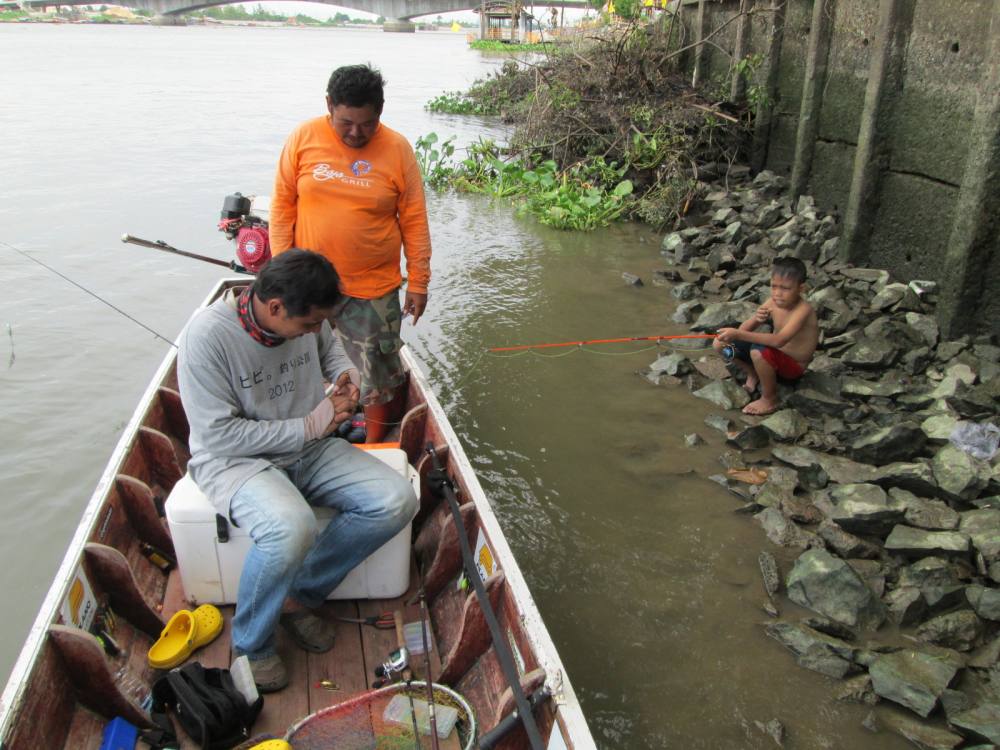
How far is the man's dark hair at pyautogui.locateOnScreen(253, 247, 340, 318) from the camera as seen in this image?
2609mm

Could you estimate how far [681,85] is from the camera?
1315 centimetres

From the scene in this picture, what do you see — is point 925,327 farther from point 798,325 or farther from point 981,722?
point 981,722

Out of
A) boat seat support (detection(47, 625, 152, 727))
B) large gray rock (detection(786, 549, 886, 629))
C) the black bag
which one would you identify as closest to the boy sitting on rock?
large gray rock (detection(786, 549, 886, 629))

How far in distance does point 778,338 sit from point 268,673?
14.4ft

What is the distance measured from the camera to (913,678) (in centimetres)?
358

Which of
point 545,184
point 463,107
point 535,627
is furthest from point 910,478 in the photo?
point 463,107

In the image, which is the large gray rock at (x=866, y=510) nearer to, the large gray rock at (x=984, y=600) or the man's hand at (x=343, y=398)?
the large gray rock at (x=984, y=600)

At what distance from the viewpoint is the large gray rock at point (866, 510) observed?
4.53m

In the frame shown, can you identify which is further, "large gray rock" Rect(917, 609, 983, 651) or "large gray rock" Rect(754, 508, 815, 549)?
"large gray rock" Rect(754, 508, 815, 549)

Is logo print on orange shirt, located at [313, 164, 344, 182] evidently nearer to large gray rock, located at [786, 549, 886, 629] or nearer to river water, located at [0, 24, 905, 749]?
river water, located at [0, 24, 905, 749]

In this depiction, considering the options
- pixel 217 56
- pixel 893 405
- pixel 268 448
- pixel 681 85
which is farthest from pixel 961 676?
pixel 217 56

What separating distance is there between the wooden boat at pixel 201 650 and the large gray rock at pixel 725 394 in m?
3.07

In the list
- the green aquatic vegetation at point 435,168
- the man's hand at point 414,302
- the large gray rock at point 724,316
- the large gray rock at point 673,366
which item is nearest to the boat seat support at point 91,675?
the man's hand at point 414,302

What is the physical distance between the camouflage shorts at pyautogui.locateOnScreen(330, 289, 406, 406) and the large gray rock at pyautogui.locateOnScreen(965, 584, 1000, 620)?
3.44m
